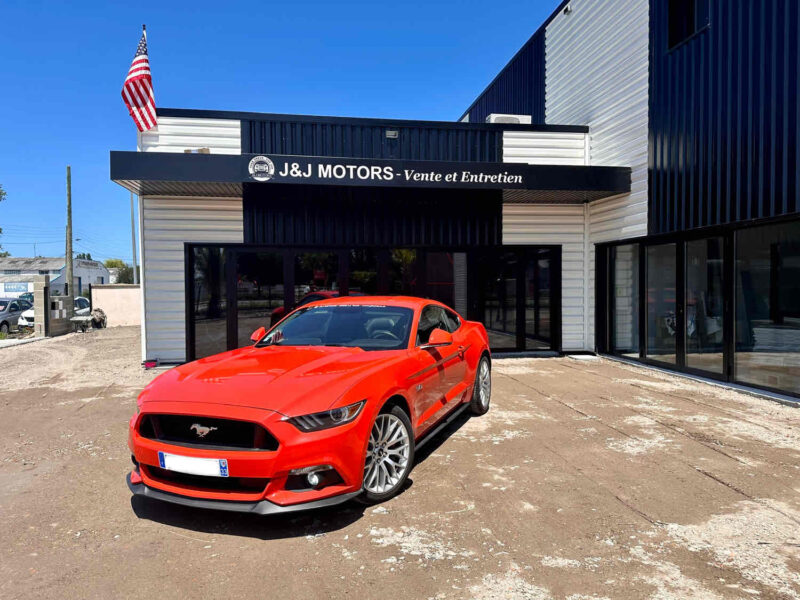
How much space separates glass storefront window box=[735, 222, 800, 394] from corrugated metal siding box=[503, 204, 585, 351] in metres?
3.83

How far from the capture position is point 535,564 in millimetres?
2867

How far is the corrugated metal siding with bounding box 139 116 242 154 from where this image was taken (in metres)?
9.69

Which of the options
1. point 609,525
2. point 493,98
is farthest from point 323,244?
point 493,98

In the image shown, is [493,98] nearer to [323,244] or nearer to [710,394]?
[323,244]

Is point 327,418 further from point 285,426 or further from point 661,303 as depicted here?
point 661,303

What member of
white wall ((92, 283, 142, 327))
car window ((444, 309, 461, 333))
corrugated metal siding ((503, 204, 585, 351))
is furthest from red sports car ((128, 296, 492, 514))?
white wall ((92, 283, 142, 327))

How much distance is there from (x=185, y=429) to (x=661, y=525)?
322 centimetres

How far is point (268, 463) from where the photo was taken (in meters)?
2.95

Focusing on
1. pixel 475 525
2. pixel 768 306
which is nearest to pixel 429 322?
pixel 475 525

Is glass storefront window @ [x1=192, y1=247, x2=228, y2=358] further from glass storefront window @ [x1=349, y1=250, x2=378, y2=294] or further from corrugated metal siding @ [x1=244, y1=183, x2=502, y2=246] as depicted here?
glass storefront window @ [x1=349, y1=250, x2=378, y2=294]

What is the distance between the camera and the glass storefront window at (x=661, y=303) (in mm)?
9227

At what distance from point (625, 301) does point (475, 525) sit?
8.54 m

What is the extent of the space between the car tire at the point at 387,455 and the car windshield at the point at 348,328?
2.51 ft

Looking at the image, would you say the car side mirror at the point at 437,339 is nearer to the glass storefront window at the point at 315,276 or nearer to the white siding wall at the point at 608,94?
the glass storefront window at the point at 315,276
